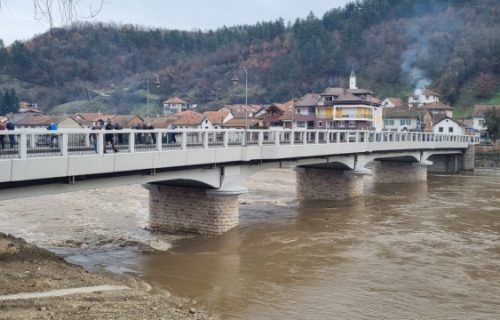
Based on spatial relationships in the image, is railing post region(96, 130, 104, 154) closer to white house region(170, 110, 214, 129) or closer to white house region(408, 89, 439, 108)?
white house region(170, 110, 214, 129)

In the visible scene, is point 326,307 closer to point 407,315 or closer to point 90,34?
point 407,315

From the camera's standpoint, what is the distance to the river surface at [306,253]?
13.5 meters

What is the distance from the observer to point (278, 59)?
388 ft

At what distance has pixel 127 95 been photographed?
391 ft

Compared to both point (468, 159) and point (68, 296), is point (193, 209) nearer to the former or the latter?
point (68, 296)

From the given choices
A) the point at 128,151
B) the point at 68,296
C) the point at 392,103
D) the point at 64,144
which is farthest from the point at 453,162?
the point at 68,296

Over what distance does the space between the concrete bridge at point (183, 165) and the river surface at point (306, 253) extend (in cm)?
121

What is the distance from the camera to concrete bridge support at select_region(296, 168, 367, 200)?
31984 millimetres

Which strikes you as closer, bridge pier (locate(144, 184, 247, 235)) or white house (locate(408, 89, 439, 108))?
bridge pier (locate(144, 184, 247, 235))

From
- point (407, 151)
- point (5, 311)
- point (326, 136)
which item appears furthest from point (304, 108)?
point (5, 311)

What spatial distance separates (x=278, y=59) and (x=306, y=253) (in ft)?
337

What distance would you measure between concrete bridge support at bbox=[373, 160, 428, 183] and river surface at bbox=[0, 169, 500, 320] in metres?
11.2

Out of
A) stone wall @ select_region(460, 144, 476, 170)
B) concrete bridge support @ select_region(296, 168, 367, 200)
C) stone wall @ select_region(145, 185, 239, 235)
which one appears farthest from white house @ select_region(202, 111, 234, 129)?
stone wall @ select_region(145, 185, 239, 235)

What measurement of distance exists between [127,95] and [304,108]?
2388 inches
